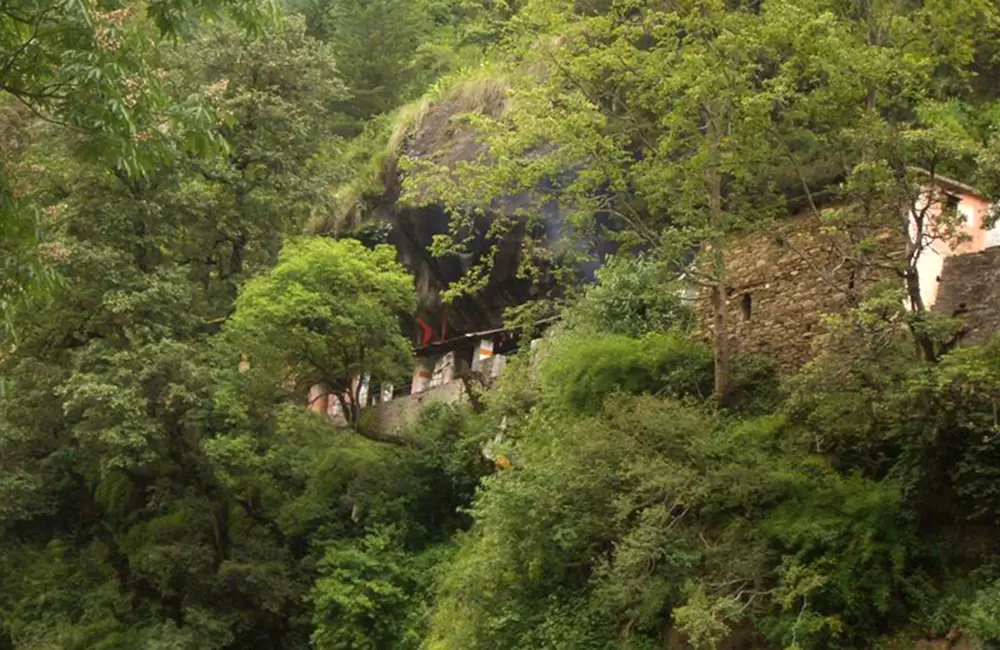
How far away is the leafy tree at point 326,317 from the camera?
20281 mm

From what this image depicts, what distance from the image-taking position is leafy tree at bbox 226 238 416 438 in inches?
798

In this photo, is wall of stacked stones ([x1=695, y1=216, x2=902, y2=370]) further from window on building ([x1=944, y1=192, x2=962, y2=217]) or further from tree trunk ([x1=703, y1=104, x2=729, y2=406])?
window on building ([x1=944, y1=192, x2=962, y2=217])

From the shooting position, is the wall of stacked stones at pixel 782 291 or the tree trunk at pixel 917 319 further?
the wall of stacked stones at pixel 782 291

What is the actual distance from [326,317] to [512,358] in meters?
3.41

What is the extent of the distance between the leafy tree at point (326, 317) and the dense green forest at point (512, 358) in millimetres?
82

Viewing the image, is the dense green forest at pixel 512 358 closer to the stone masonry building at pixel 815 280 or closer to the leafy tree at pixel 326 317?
the leafy tree at pixel 326 317

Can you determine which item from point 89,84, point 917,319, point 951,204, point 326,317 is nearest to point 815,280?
point 951,204

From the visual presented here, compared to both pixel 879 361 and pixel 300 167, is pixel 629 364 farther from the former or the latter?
pixel 300 167

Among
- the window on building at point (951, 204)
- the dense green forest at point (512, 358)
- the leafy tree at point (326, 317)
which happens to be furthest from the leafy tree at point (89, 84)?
the leafy tree at point (326, 317)

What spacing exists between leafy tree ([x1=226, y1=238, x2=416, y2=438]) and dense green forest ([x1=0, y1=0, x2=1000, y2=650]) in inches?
3.2

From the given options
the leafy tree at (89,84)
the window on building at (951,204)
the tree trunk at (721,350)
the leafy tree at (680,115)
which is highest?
the leafy tree at (89,84)

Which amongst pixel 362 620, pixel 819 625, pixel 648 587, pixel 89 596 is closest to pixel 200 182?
pixel 89 596

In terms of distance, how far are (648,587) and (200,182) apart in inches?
568

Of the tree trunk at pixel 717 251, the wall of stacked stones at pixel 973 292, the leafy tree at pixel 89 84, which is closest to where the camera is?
the leafy tree at pixel 89 84
